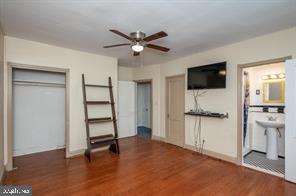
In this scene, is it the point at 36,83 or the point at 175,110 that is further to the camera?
the point at 175,110

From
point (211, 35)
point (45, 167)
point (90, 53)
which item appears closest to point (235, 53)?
point (211, 35)

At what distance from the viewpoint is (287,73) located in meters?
2.71

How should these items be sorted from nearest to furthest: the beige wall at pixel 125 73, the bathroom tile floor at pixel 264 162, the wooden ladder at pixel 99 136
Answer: the bathroom tile floor at pixel 264 162
the wooden ladder at pixel 99 136
the beige wall at pixel 125 73

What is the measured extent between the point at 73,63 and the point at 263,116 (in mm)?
4870

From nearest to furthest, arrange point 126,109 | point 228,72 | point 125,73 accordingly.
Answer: point 228,72
point 126,109
point 125,73

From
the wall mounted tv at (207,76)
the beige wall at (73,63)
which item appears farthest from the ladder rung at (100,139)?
the wall mounted tv at (207,76)

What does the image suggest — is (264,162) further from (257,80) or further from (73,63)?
(73,63)

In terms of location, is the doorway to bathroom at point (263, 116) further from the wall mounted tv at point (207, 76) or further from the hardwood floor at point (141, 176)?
the hardwood floor at point (141, 176)

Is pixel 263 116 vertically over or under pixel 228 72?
under

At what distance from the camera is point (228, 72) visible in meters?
3.64

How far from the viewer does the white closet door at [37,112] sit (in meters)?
3.96

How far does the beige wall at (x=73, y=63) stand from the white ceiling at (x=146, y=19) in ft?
0.87

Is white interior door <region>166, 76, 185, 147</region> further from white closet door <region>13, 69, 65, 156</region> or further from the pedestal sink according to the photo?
white closet door <region>13, 69, 65, 156</region>

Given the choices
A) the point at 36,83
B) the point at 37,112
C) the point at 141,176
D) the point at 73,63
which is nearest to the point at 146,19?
the point at 73,63
